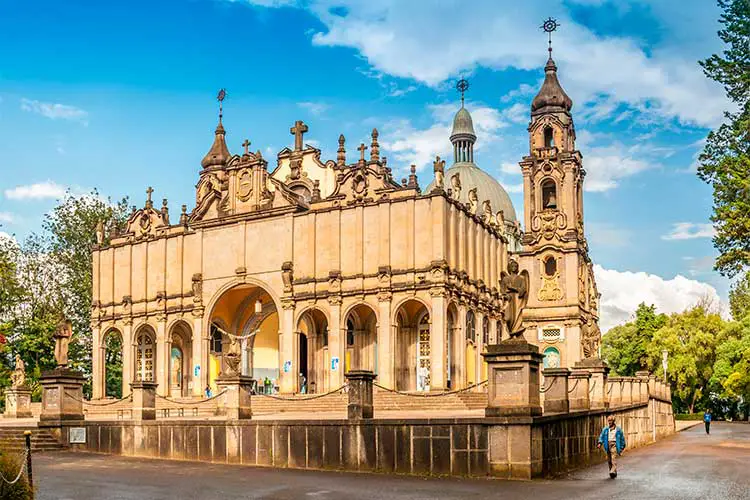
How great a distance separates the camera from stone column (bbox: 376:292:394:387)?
43.3 metres

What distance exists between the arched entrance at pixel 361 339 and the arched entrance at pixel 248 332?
552cm

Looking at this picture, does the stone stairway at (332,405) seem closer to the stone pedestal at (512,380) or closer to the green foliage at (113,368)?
the stone pedestal at (512,380)

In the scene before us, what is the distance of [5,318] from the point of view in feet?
190

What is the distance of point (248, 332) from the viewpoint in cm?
5247

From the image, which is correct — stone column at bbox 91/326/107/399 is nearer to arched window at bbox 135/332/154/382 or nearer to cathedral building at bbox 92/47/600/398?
cathedral building at bbox 92/47/600/398

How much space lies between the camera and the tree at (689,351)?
244ft

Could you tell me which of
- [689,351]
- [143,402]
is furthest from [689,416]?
[143,402]

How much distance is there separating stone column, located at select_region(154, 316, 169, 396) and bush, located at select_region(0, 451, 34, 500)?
36.9m

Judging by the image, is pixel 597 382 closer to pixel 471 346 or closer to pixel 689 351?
pixel 471 346

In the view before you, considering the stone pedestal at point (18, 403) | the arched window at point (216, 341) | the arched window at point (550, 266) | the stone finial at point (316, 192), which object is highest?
the stone finial at point (316, 192)

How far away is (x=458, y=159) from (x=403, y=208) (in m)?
44.5

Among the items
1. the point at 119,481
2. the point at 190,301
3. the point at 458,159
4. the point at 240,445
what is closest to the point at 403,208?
the point at 190,301

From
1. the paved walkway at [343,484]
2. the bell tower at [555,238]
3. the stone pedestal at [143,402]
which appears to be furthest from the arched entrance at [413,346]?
the paved walkway at [343,484]

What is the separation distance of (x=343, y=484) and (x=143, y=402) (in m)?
11.2
